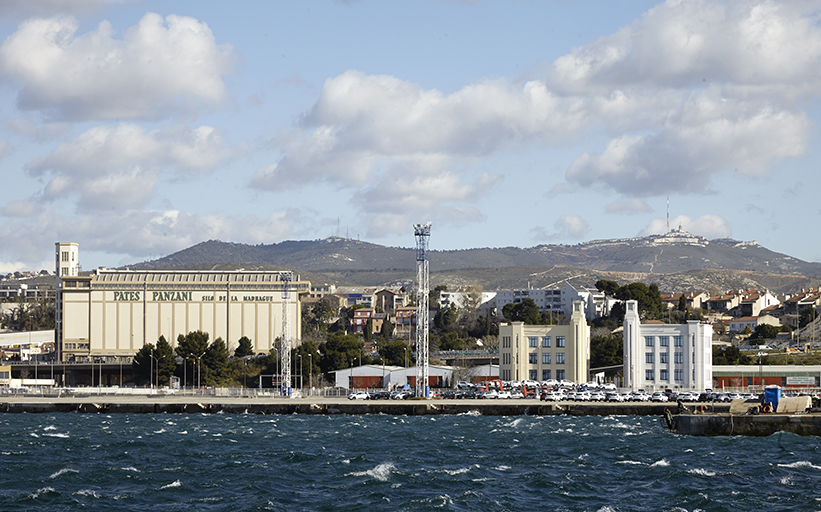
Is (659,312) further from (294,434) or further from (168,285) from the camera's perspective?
(294,434)

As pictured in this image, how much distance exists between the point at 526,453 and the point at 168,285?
126 metres

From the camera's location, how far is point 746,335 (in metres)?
172

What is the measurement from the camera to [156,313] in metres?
173

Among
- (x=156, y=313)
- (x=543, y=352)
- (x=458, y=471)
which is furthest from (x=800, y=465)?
(x=156, y=313)

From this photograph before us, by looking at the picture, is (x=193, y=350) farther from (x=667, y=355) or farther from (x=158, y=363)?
(x=667, y=355)

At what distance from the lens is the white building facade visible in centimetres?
11419

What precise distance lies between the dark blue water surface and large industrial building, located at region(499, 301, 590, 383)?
42.3 m

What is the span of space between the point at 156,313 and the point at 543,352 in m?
79.1

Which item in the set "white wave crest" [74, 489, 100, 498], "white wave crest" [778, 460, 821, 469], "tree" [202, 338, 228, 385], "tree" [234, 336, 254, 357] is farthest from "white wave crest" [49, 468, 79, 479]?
"tree" [234, 336, 254, 357]

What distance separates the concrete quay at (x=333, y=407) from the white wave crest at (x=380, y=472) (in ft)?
137

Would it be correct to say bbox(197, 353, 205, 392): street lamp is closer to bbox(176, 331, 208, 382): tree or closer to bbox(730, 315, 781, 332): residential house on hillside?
bbox(176, 331, 208, 382): tree

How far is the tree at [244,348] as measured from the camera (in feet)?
513

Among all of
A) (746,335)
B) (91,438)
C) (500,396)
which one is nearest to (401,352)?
(500,396)

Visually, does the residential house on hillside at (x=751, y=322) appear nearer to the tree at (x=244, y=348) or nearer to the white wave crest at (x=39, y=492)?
the tree at (x=244, y=348)
